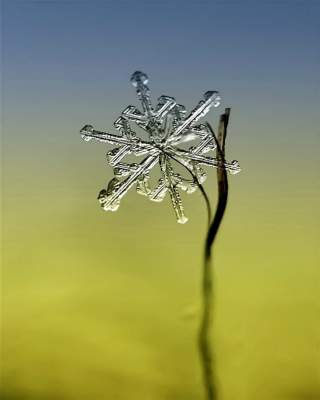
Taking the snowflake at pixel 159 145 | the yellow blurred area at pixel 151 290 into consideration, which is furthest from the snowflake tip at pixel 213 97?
the yellow blurred area at pixel 151 290

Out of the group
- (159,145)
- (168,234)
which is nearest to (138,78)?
(159,145)

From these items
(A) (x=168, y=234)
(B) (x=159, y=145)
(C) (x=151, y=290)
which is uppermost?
(B) (x=159, y=145)

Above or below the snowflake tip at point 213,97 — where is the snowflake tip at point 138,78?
above

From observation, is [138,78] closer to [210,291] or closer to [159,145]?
[159,145]

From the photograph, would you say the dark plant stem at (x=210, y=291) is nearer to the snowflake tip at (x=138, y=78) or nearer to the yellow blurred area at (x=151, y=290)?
the yellow blurred area at (x=151, y=290)
